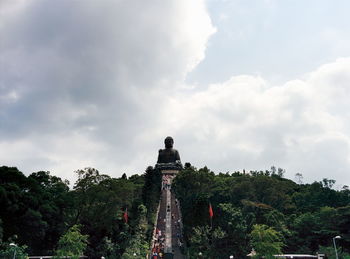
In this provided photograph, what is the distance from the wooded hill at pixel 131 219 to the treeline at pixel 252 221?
123mm

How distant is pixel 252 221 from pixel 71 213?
2431cm

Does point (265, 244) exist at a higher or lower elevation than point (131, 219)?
lower

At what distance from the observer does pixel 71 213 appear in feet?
162

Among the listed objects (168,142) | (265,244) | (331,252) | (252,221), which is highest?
(168,142)

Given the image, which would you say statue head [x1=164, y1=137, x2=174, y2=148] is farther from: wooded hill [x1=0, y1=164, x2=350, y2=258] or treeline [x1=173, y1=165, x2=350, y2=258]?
wooded hill [x1=0, y1=164, x2=350, y2=258]

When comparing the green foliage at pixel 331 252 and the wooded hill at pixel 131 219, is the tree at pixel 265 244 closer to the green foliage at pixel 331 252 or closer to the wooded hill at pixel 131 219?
the wooded hill at pixel 131 219

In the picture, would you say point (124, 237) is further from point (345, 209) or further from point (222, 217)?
point (345, 209)

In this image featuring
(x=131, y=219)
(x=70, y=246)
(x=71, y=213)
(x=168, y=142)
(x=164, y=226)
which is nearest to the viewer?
(x=70, y=246)

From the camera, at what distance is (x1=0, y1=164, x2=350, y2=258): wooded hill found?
43.0 m

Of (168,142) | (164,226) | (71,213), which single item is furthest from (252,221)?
(168,142)

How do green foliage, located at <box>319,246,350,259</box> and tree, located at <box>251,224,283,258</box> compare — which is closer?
tree, located at <box>251,224,283,258</box>

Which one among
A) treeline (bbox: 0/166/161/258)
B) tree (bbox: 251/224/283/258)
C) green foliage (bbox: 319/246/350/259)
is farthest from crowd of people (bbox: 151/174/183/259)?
green foliage (bbox: 319/246/350/259)

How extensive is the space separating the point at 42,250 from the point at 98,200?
9262 millimetres

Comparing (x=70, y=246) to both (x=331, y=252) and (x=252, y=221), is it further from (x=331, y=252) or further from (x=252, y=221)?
(x=331, y=252)
